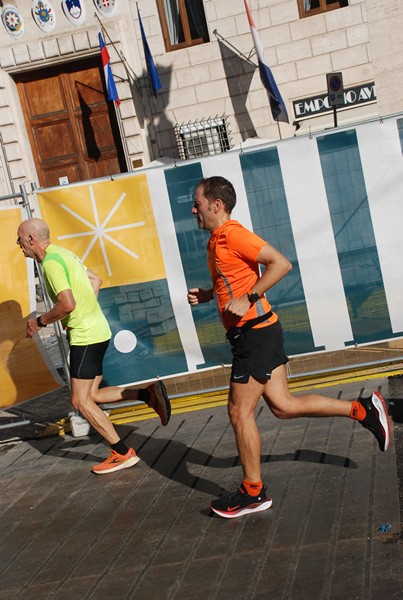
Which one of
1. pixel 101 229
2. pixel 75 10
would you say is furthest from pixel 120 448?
pixel 75 10

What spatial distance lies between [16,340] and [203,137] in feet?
44.0

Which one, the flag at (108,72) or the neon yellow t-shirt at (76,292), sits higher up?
the flag at (108,72)

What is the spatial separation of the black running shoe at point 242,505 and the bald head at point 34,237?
245 centimetres

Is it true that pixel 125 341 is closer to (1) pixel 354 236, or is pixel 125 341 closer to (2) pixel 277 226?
(2) pixel 277 226

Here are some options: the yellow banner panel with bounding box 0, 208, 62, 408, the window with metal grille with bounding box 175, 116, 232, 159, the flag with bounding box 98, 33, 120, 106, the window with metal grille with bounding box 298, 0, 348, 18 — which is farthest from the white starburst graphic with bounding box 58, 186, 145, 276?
the window with metal grille with bounding box 298, 0, 348, 18

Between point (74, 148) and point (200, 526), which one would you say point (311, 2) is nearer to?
point (74, 148)

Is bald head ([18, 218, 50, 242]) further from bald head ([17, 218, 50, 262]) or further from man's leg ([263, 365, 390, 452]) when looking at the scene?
man's leg ([263, 365, 390, 452])

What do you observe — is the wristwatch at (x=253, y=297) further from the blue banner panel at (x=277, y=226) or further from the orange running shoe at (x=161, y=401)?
the blue banner panel at (x=277, y=226)

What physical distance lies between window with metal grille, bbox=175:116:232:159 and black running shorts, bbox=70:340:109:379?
14163 millimetres

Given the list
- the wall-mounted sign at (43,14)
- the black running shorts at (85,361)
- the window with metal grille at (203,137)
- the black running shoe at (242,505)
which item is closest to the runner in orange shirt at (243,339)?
the black running shoe at (242,505)

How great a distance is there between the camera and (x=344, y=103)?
2069 centimetres

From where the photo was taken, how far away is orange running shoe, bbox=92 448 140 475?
705 cm

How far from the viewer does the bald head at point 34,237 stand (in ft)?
22.8

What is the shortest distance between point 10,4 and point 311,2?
6.50 meters
